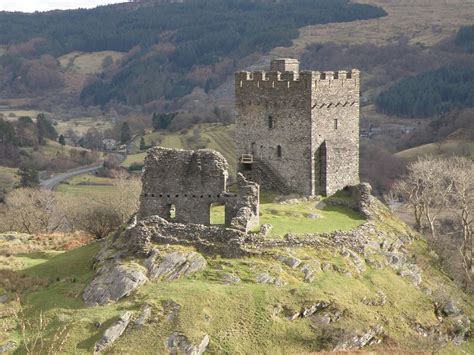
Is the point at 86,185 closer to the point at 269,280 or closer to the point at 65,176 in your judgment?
the point at 65,176

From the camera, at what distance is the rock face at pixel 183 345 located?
24.8 metres

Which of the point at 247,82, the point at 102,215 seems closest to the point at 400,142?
the point at 102,215

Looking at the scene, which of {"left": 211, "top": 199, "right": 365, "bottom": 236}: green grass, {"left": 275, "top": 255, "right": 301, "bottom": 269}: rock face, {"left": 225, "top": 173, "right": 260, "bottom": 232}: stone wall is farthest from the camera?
{"left": 211, "top": 199, "right": 365, "bottom": 236}: green grass

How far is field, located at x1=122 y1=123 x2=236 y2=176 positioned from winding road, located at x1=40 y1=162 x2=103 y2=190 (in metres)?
7.42

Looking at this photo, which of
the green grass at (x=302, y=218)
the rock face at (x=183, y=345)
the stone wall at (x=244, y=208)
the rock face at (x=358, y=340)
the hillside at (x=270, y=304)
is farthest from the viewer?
A: the green grass at (x=302, y=218)

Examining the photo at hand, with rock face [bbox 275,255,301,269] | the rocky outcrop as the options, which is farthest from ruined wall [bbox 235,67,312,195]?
the rocky outcrop

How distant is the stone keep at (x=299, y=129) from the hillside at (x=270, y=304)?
21.0 ft

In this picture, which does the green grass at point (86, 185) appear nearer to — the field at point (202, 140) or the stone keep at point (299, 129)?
the field at point (202, 140)

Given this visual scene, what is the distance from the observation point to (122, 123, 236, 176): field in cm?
13975

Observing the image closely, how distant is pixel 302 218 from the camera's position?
34438 millimetres

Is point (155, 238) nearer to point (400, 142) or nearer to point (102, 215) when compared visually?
point (102, 215)

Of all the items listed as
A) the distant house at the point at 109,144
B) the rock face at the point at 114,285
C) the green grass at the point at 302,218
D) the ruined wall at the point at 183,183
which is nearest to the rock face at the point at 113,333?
the rock face at the point at 114,285

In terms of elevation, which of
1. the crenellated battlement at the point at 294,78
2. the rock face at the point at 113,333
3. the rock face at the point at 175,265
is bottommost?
the rock face at the point at 113,333

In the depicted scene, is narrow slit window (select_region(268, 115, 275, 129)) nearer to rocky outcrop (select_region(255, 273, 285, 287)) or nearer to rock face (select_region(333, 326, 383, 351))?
rocky outcrop (select_region(255, 273, 285, 287))
